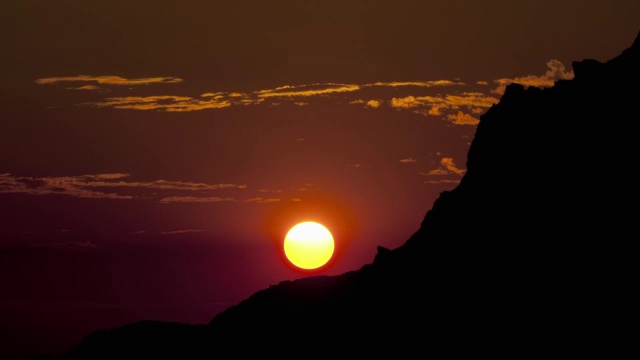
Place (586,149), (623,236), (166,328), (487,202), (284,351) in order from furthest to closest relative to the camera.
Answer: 1. (166,328)
2. (284,351)
3. (487,202)
4. (586,149)
5. (623,236)

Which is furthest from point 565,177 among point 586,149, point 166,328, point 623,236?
point 166,328

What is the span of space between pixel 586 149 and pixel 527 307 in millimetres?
15498

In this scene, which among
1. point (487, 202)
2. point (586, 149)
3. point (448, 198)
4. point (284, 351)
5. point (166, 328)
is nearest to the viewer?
point (586, 149)

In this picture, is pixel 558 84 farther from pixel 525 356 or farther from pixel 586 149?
pixel 525 356

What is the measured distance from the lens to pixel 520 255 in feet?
318

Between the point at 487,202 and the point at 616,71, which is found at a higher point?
the point at 616,71

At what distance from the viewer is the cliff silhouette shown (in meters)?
88.6

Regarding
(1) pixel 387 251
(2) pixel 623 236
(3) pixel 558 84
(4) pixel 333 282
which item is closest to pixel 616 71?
(3) pixel 558 84

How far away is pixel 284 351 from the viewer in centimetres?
11725

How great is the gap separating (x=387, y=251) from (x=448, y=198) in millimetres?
10389

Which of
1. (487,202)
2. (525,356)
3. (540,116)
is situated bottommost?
(525,356)

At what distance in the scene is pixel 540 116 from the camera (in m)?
97.4

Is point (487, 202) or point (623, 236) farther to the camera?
point (487, 202)

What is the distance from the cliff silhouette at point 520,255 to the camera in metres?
88.6
